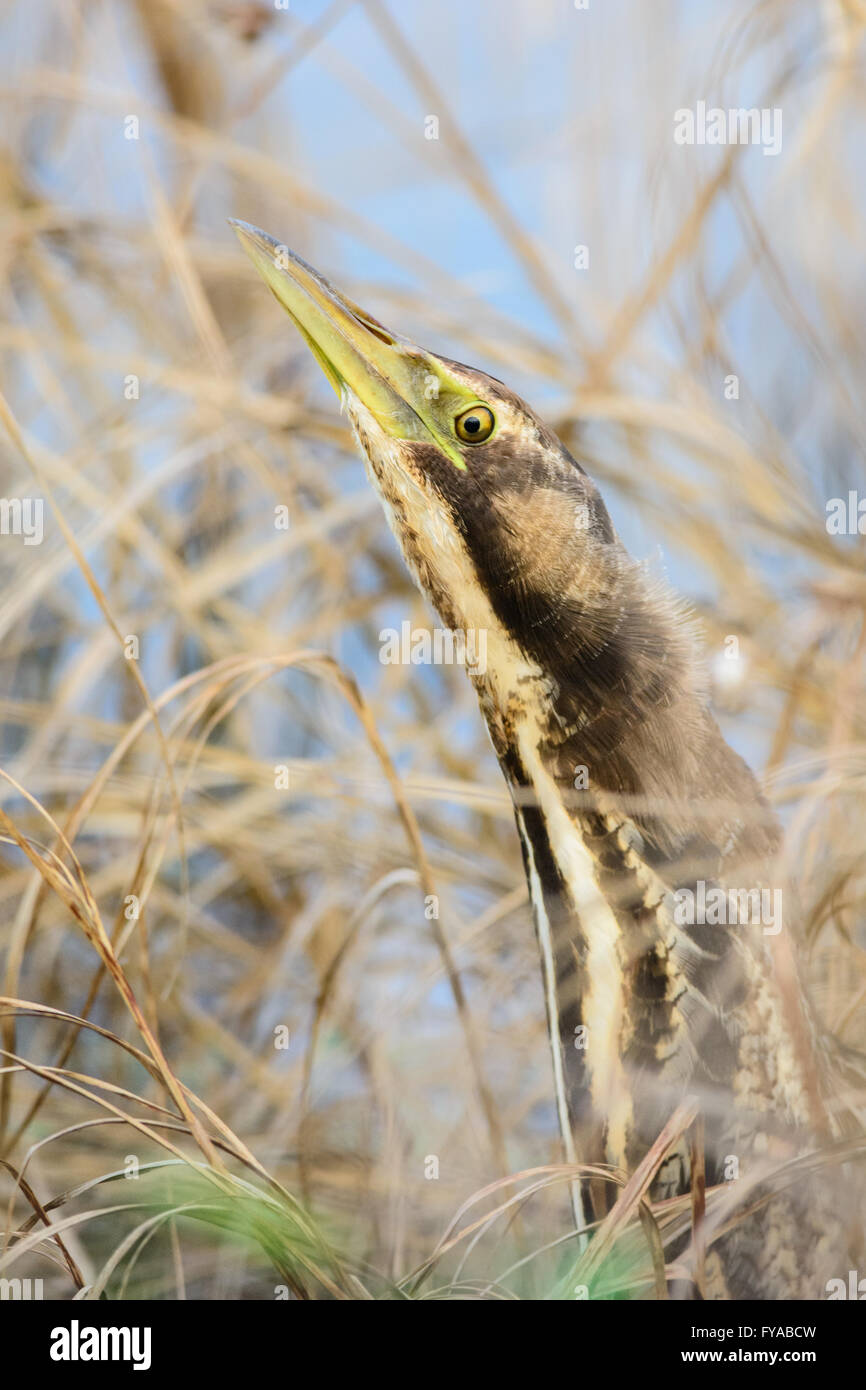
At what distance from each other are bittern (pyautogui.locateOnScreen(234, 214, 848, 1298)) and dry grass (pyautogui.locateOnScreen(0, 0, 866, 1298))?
267 mm

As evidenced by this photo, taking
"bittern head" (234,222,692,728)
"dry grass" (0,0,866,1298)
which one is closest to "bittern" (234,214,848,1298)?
"bittern head" (234,222,692,728)

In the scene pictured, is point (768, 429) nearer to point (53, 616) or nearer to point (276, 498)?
point (276, 498)

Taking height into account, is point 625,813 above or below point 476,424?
below

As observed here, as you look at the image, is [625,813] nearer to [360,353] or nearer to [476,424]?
[476,424]

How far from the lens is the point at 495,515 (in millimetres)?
890

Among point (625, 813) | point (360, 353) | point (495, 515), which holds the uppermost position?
point (360, 353)

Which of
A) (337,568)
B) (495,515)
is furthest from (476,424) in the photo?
(337,568)

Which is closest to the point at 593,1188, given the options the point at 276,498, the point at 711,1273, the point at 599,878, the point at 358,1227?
the point at 711,1273

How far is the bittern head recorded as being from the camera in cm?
88

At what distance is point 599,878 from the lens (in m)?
0.90

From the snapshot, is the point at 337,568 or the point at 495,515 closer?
the point at 495,515

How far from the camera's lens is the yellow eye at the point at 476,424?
89 centimetres

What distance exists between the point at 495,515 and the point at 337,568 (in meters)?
0.73

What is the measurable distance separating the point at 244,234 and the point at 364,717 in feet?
1.34
